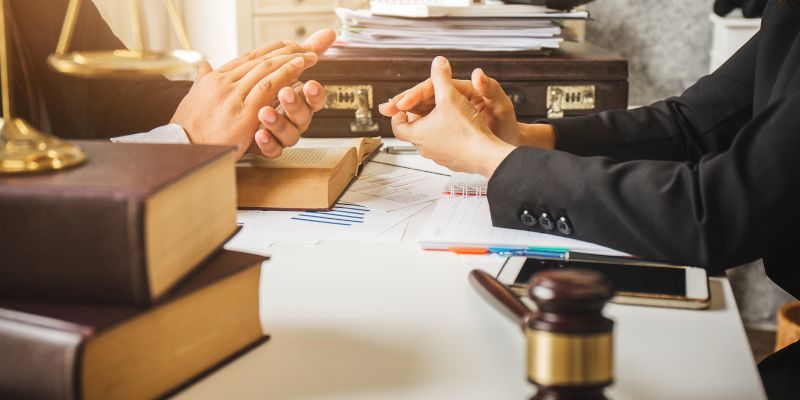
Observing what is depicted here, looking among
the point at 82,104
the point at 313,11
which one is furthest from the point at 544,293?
the point at 313,11

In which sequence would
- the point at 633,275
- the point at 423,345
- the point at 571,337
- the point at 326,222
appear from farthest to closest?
the point at 326,222
the point at 633,275
the point at 423,345
the point at 571,337

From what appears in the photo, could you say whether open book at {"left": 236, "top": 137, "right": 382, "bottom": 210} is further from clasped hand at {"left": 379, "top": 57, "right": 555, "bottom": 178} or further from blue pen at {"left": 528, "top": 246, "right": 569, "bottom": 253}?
blue pen at {"left": 528, "top": 246, "right": 569, "bottom": 253}

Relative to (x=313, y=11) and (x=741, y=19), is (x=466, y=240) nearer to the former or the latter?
(x=741, y=19)

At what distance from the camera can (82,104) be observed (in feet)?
5.31

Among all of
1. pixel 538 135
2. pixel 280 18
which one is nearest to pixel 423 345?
pixel 538 135

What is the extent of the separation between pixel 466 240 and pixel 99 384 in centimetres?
51

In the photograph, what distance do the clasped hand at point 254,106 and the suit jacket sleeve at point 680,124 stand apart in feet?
1.32

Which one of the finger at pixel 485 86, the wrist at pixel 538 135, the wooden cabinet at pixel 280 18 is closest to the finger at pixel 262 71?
the finger at pixel 485 86

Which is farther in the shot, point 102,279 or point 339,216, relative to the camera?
point 339,216

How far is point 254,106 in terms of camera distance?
123cm

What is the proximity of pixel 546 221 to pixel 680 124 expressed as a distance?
52cm

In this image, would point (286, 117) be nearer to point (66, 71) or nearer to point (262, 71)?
point (262, 71)

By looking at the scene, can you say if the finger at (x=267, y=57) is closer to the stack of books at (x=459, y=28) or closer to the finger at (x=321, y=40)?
the finger at (x=321, y=40)

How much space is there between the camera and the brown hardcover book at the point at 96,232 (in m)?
0.57
